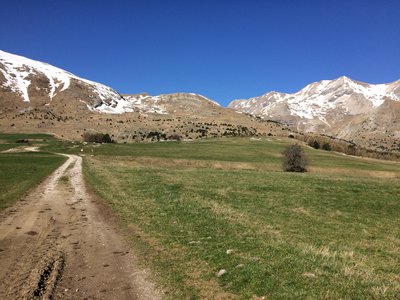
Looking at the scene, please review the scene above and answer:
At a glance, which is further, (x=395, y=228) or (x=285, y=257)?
(x=395, y=228)

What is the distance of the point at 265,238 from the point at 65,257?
8.66 metres

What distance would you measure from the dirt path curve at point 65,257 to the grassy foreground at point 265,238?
100cm

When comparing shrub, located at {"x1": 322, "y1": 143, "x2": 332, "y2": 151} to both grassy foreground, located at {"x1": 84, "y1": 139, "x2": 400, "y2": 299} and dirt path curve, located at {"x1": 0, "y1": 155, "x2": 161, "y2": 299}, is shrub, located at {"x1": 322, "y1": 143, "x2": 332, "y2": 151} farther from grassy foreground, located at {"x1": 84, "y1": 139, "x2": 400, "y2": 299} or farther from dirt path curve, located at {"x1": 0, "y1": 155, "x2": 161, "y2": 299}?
dirt path curve, located at {"x1": 0, "y1": 155, "x2": 161, "y2": 299}

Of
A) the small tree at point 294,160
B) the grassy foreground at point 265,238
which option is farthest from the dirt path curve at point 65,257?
the small tree at point 294,160

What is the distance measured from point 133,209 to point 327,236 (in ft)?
41.4

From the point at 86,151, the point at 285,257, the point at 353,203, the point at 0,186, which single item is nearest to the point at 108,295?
the point at 285,257

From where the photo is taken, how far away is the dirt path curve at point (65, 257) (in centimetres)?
1170

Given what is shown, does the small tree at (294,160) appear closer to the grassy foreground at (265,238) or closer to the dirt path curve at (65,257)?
the grassy foreground at (265,238)

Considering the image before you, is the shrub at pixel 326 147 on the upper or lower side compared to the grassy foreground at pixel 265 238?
lower

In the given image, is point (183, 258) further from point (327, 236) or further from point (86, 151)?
point (86, 151)

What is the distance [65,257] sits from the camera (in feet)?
49.1

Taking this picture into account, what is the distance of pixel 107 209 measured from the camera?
25.7 metres

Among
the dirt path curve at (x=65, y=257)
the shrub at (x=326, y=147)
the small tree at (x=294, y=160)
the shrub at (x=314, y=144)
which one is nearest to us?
the dirt path curve at (x=65, y=257)

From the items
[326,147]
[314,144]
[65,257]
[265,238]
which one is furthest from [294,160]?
[314,144]
